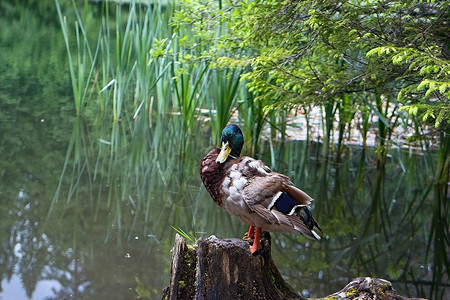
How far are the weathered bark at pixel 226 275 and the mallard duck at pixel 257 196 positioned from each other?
8cm

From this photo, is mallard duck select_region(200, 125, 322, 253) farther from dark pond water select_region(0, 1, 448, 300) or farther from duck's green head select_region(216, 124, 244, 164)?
dark pond water select_region(0, 1, 448, 300)

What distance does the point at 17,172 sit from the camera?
6016 mm

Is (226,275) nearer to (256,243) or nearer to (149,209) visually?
(256,243)

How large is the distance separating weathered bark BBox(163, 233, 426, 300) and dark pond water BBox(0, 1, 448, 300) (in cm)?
117

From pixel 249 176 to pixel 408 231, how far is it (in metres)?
3.14

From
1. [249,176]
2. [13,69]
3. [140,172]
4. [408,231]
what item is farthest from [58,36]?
[249,176]

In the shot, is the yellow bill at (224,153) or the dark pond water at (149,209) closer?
the yellow bill at (224,153)

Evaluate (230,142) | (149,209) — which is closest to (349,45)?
(230,142)

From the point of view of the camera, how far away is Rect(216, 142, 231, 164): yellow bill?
2898mm

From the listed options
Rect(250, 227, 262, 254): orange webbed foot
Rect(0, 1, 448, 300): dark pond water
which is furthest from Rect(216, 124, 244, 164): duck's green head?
Rect(0, 1, 448, 300): dark pond water

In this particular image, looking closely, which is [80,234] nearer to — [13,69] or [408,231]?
[408,231]

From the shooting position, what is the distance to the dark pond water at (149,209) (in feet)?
14.0

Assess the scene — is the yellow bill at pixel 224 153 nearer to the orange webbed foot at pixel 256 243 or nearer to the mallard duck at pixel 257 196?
Result: the mallard duck at pixel 257 196

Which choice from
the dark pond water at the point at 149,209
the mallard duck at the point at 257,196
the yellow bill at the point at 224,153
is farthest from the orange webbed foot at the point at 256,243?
the dark pond water at the point at 149,209
